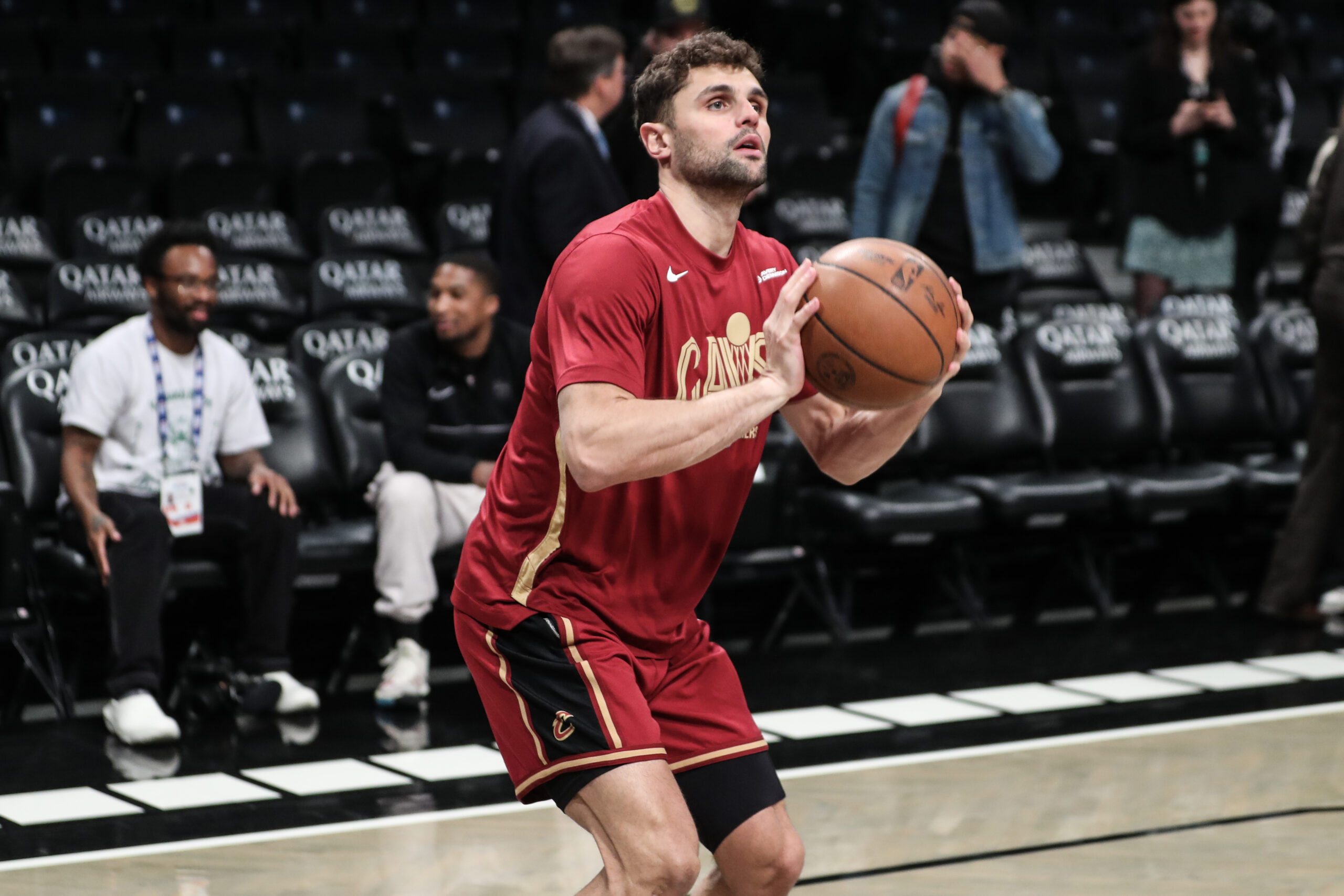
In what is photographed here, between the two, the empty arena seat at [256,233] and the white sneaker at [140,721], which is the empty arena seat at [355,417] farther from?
the empty arena seat at [256,233]

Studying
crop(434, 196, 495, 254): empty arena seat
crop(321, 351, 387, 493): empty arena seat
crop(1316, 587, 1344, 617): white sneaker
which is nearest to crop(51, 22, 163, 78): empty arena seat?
crop(434, 196, 495, 254): empty arena seat

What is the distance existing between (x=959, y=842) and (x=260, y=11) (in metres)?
7.70

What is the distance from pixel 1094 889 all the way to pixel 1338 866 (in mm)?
555

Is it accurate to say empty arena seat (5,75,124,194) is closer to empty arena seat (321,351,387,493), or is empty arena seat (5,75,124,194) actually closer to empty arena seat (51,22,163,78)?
empty arena seat (51,22,163,78)

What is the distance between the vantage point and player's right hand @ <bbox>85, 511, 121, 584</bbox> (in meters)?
4.94

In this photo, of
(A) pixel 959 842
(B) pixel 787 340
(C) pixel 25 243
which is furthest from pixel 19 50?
(B) pixel 787 340

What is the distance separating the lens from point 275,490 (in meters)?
5.27

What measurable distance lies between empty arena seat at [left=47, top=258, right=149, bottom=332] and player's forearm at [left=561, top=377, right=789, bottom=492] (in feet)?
14.7

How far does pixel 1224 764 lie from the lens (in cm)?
455

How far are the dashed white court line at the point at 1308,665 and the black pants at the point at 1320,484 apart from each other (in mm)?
502

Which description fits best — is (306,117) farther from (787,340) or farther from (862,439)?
(787,340)

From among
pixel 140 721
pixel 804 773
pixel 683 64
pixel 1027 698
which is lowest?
pixel 1027 698

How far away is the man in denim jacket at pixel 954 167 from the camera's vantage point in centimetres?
650

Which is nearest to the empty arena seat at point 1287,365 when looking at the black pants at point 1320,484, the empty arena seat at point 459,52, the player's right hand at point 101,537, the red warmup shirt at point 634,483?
the black pants at point 1320,484
